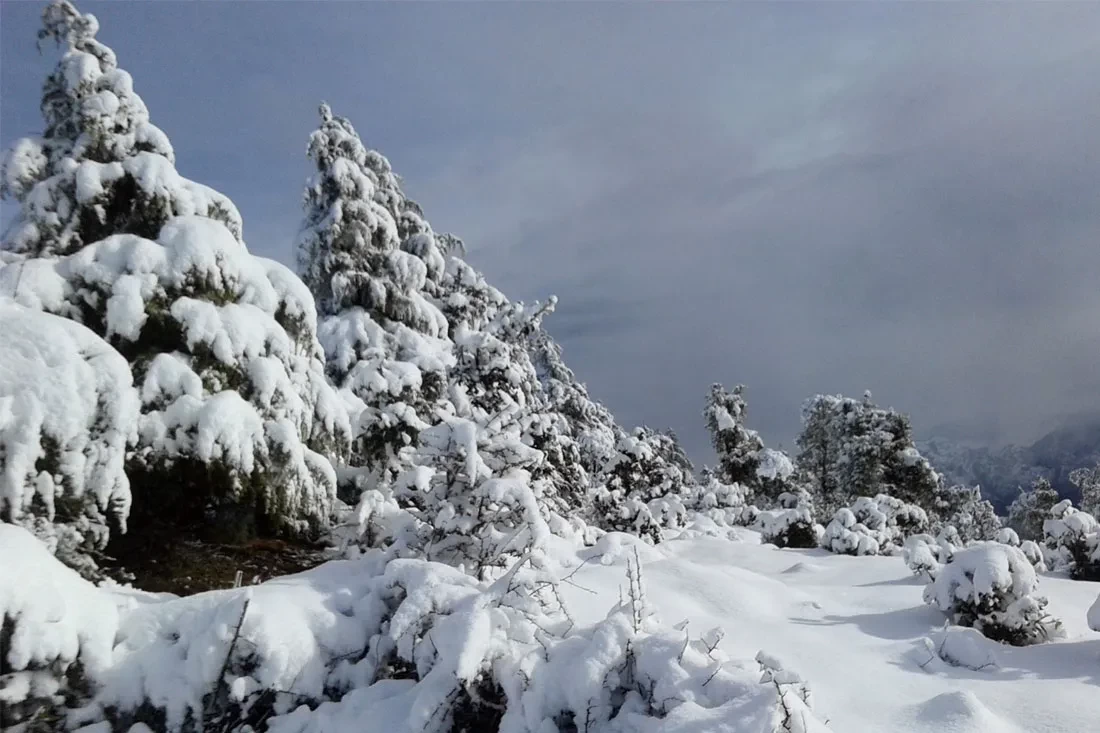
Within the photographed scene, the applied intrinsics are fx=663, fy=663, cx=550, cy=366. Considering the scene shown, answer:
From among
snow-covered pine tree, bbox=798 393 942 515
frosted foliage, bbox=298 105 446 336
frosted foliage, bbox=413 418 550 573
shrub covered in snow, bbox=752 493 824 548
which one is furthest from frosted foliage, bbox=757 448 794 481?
frosted foliage, bbox=413 418 550 573

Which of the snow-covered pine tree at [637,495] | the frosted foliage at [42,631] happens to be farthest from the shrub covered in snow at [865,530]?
the frosted foliage at [42,631]

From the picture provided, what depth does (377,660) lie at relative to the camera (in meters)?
4.16

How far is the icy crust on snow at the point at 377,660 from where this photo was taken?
3490 mm

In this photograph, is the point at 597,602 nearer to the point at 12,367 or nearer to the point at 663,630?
the point at 663,630

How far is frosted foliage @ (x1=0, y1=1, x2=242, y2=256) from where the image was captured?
727cm

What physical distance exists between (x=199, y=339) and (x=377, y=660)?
3.87 m

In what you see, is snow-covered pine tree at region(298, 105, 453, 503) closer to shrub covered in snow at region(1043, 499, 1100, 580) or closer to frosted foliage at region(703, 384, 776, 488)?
shrub covered in snow at region(1043, 499, 1100, 580)

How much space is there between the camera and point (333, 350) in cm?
1312

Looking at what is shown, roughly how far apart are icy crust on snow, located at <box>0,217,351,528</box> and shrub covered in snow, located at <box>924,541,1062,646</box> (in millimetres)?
6420

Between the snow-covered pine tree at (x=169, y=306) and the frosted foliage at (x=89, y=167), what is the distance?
0.05 feet

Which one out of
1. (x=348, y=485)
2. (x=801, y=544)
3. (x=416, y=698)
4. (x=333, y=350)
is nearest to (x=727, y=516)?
(x=801, y=544)

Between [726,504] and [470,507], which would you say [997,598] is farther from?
[726,504]

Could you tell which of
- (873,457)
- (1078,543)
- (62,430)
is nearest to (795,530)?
(1078,543)

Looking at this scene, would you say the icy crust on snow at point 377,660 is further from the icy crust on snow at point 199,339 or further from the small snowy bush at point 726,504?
the small snowy bush at point 726,504
